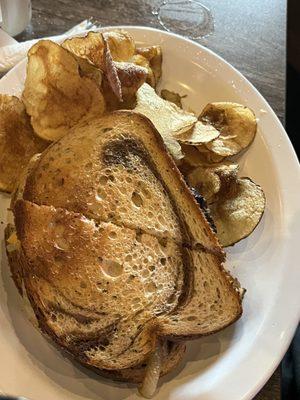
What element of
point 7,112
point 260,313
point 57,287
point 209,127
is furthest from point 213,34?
point 57,287

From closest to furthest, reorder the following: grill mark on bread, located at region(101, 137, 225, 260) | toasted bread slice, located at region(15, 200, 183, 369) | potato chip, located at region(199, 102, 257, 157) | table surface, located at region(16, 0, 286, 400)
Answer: toasted bread slice, located at region(15, 200, 183, 369)
grill mark on bread, located at region(101, 137, 225, 260)
potato chip, located at region(199, 102, 257, 157)
table surface, located at region(16, 0, 286, 400)

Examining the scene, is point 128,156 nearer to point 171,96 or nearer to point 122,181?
point 122,181

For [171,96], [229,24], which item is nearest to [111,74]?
[171,96]

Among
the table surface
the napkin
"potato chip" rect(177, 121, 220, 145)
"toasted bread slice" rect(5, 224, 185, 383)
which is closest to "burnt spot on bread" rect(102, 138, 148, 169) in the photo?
"potato chip" rect(177, 121, 220, 145)

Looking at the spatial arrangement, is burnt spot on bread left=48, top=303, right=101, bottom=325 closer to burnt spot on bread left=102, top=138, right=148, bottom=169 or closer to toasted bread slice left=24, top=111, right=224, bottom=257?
toasted bread slice left=24, top=111, right=224, bottom=257

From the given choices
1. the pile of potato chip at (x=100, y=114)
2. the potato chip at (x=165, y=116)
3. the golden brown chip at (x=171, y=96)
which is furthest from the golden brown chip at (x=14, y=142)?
the golden brown chip at (x=171, y=96)

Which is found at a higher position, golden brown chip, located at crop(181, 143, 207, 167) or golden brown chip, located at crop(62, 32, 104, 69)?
golden brown chip, located at crop(62, 32, 104, 69)
